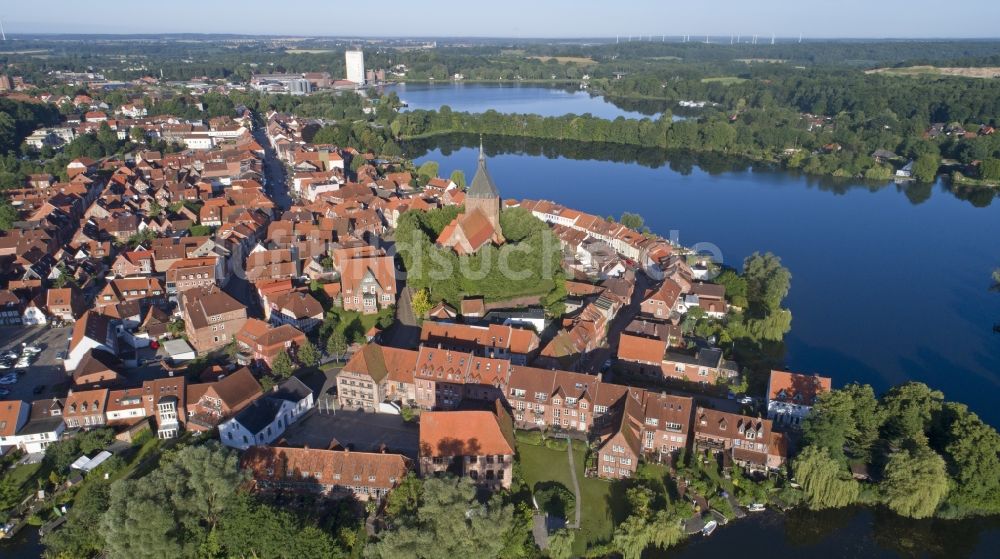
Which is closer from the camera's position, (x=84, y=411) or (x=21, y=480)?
(x=21, y=480)

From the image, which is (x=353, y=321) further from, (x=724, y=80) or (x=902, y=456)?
(x=724, y=80)

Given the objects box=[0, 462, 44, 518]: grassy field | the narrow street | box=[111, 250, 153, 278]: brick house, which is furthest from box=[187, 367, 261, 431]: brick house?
box=[111, 250, 153, 278]: brick house

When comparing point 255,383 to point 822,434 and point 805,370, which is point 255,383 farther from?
point 805,370

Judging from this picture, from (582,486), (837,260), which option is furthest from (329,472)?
(837,260)

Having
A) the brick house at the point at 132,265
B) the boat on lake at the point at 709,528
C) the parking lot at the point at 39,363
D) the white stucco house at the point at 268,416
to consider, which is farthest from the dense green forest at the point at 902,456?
the brick house at the point at 132,265

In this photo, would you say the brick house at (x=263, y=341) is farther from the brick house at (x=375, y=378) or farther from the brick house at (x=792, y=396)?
the brick house at (x=792, y=396)

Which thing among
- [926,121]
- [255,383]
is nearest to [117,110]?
[255,383]

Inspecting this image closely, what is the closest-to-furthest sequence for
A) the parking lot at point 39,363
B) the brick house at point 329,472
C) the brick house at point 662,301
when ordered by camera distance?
1. the brick house at point 329,472
2. the parking lot at point 39,363
3. the brick house at point 662,301
